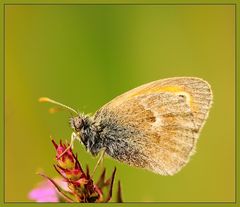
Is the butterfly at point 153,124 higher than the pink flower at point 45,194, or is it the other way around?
the butterfly at point 153,124

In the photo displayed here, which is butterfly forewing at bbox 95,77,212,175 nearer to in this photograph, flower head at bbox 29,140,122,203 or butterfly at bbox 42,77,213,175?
butterfly at bbox 42,77,213,175

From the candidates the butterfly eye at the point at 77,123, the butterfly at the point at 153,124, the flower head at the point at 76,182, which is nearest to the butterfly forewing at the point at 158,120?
the butterfly at the point at 153,124

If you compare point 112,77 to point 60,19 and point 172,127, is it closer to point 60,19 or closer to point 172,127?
point 60,19

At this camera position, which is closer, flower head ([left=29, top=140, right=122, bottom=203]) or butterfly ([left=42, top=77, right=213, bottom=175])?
flower head ([left=29, top=140, right=122, bottom=203])

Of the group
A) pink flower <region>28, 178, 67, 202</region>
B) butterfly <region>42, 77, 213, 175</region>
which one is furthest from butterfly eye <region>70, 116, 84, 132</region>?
pink flower <region>28, 178, 67, 202</region>

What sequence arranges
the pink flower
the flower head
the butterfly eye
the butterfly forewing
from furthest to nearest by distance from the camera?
the butterfly forewing < the butterfly eye < the pink flower < the flower head

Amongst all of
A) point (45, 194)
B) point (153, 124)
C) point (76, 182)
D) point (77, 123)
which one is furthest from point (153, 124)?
point (76, 182)

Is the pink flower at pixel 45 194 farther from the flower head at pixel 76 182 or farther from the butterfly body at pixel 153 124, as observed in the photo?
the butterfly body at pixel 153 124

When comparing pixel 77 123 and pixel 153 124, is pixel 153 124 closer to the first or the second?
pixel 153 124
